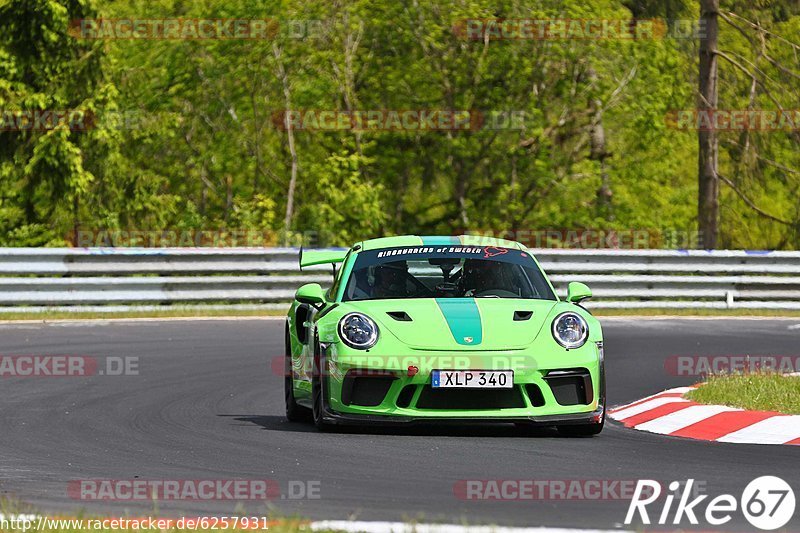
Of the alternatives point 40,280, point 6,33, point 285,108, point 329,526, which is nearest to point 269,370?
point 40,280

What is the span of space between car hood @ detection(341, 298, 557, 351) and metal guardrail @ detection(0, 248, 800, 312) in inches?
405

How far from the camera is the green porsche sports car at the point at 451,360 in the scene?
8.99 m

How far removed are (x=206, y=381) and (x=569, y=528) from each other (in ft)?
23.7

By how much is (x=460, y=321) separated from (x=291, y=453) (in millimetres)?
1456
